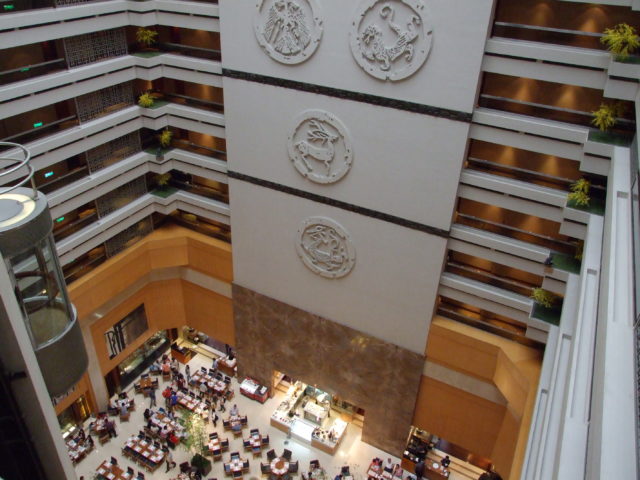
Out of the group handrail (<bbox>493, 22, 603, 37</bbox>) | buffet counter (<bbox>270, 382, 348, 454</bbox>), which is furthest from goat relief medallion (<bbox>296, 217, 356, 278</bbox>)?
handrail (<bbox>493, 22, 603, 37</bbox>)

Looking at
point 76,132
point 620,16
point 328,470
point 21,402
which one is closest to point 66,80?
point 76,132

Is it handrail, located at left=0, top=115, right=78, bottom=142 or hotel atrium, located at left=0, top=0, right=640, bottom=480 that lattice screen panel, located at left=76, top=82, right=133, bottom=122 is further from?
handrail, located at left=0, top=115, right=78, bottom=142

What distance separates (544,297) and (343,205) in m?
5.28

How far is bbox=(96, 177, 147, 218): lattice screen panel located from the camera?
15.9 meters

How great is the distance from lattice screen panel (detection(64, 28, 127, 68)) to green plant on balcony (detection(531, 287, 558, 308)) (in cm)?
1232

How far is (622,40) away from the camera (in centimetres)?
946

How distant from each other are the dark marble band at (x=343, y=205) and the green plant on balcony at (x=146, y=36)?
4206 mm

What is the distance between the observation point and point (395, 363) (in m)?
15.6

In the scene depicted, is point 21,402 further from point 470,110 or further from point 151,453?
point 151,453

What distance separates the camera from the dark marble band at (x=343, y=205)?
1324 cm

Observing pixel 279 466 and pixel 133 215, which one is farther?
pixel 279 466

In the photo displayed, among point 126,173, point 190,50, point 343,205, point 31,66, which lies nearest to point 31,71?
point 31,66

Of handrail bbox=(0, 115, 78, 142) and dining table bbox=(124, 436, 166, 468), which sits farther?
dining table bbox=(124, 436, 166, 468)

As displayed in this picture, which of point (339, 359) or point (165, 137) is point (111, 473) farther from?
point (165, 137)
